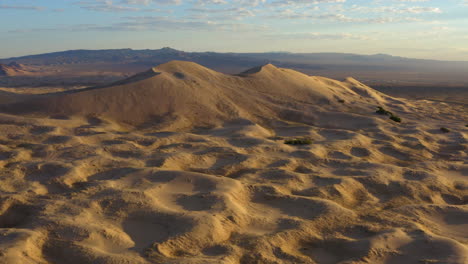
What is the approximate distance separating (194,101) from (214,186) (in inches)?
566

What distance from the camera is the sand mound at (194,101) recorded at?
919 inches

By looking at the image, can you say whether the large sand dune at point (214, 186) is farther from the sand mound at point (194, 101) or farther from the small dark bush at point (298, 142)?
the small dark bush at point (298, 142)

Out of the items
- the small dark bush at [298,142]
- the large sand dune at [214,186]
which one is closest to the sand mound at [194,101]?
the large sand dune at [214,186]

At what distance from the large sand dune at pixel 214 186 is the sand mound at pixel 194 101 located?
0.15m

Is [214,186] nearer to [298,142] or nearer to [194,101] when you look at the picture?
[298,142]

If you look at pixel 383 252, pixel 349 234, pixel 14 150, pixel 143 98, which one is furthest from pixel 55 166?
pixel 143 98

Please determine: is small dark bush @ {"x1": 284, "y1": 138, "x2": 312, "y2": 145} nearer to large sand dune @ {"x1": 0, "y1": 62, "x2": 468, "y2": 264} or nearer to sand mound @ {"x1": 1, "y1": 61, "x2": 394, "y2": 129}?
large sand dune @ {"x1": 0, "y1": 62, "x2": 468, "y2": 264}

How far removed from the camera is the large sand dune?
27.7 feet

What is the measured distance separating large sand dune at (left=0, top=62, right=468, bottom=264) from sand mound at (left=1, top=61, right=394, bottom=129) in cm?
15

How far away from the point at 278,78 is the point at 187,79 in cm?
941

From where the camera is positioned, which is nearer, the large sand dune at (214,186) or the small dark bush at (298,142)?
the large sand dune at (214,186)

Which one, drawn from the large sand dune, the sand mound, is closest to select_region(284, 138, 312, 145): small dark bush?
the large sand dune

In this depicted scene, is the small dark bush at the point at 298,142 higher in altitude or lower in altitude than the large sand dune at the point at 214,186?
higher

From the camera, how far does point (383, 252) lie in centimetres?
839
